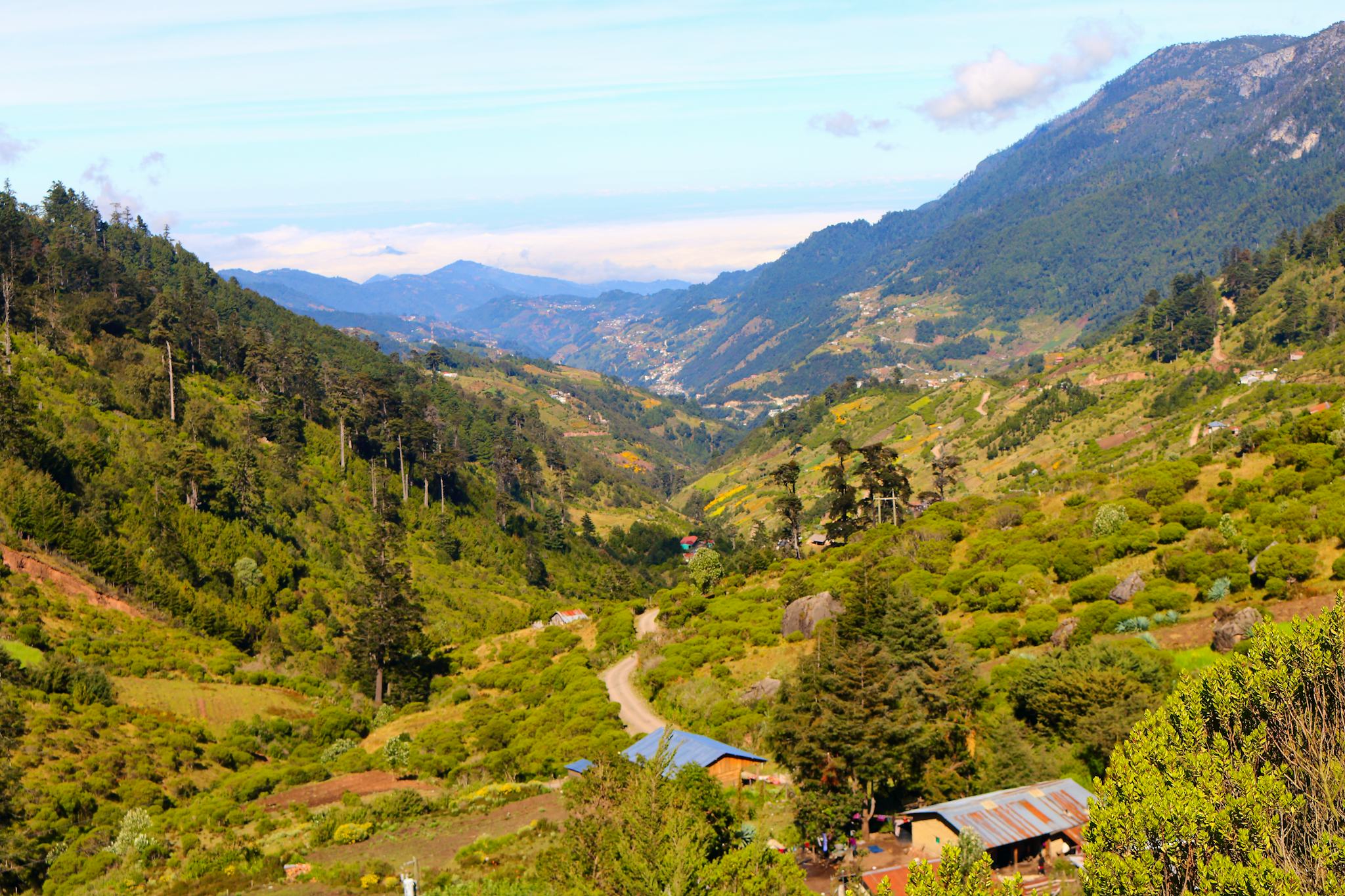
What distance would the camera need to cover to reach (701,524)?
163750mm

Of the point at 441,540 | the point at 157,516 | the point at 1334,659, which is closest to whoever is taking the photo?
the point at 1334,659

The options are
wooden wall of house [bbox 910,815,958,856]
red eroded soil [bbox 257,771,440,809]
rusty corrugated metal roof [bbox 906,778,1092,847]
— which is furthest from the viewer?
red eroded soil [bbox 257,771,440,809]

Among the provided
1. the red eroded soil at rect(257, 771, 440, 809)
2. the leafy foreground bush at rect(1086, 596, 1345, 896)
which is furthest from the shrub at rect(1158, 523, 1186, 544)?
the red eroded soil at rect(257, 771, 440, 809)

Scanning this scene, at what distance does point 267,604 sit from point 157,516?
32.3 feet

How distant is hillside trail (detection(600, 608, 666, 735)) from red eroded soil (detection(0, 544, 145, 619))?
1182 inches

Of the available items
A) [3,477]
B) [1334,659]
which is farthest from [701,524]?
[1334,659]

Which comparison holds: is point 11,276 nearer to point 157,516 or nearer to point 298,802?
point 157,516

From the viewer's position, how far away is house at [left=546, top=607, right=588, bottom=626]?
76.1 metres

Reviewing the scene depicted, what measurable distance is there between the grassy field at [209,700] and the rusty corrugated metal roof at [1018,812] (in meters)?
37.9

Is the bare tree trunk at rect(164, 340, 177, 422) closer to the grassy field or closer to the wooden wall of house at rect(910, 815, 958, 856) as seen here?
the grassy field

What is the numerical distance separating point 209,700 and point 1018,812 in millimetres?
42902

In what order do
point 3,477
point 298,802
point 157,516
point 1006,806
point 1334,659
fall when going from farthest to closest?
point 157,516, point 3,477, point 298,802, point 1006,806, point 1334,659

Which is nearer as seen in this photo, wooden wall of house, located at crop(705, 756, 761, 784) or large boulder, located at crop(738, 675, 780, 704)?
wooden wall of house, located at crop(705, 756, 761, 784)

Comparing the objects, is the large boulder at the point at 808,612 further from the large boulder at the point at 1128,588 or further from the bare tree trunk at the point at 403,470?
the bare tree trunk at the point at 403,470
